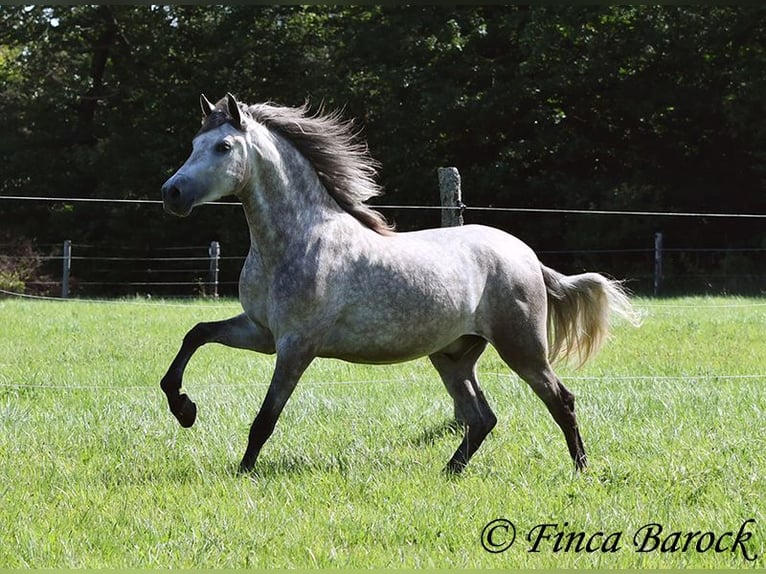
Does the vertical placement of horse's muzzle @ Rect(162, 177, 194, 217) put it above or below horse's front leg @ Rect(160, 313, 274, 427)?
above

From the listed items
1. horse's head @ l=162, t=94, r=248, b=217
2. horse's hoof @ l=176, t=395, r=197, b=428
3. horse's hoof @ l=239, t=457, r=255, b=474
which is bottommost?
horse's hoof @ l=239, t=457, r=255, b=474

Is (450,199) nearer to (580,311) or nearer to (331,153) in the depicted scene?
(580,311)

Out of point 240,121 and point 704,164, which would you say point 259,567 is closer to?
point 240,121

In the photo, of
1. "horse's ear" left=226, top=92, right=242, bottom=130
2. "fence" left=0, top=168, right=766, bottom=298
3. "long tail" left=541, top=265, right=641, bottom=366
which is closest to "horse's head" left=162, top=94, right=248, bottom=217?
"horse's ear" left=226, top=92, right=242, bottom=130

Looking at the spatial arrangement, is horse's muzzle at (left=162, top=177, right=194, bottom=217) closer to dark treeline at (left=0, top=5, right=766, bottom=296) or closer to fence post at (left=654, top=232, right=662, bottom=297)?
fence post at (left=654, top=232, right=662, bottom=297)

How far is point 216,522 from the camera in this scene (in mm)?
4270

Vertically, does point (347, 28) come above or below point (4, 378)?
above

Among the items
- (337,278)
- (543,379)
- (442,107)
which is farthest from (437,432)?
(442,107)

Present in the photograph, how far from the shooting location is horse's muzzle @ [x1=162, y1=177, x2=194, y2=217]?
16.3ft

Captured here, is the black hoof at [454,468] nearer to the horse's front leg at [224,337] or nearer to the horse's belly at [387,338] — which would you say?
the horse's belly at [387,338]

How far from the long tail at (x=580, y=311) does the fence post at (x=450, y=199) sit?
1.65 m

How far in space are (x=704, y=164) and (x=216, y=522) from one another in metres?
23.9

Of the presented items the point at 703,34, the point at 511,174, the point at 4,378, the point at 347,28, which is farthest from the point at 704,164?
the point at 4,378

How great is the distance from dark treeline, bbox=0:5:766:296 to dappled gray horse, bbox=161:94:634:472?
62.8 feet
